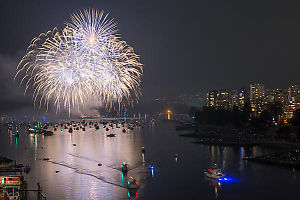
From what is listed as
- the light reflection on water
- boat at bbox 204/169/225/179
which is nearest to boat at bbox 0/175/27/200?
the light reflection on water

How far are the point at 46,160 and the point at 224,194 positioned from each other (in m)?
31.6

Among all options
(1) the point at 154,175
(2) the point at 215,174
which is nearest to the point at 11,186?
(1) the point at 154,175

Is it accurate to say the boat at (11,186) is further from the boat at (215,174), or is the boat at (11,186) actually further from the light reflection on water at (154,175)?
the boat at (215,174)

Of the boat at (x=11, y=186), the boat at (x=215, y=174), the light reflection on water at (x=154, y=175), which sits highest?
the boat at (x=11, y=186)

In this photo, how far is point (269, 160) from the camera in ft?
141

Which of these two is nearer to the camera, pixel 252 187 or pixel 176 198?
pixel 176 198

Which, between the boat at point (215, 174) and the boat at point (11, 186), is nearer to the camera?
the boat at point (11, 186)

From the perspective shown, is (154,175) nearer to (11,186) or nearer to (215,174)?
(215,174)

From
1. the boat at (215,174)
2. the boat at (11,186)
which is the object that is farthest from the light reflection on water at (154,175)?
the boat at (11,186)

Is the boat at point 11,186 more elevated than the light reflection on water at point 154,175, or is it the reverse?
the boat at point 11,186

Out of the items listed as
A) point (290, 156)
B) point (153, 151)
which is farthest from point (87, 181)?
point (290, 156)

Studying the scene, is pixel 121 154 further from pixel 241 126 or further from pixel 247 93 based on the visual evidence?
pixel 247 93

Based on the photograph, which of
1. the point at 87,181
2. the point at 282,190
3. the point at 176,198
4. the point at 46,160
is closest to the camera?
the point at 176,198

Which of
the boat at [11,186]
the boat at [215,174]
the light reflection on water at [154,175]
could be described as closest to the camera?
the boat at [11,186]
